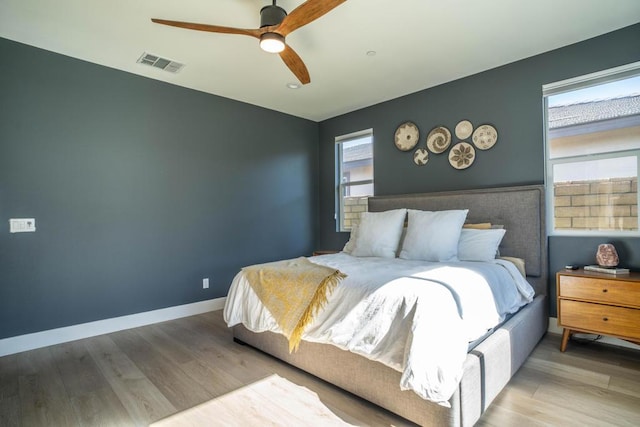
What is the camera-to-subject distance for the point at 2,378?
2.30 metres

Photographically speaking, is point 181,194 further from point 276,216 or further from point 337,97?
point 337,97

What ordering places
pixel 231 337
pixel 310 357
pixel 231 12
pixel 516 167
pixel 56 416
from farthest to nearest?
pixel 516 167, pixel 231 337, pixel 231 12, pixel 310 357, pixel 56 416

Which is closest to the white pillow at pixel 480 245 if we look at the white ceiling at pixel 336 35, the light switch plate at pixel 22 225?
the white ceiling at pixel 336 35

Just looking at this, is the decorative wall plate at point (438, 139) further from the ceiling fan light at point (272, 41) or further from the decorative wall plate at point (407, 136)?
the ceiling fan light at point (272, 41)

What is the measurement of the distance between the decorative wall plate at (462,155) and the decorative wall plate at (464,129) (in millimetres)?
87

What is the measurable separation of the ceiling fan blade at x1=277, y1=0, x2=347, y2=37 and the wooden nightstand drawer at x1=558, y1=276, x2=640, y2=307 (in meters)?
2.63

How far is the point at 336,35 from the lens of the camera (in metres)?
2.73

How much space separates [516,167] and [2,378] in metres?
4.62

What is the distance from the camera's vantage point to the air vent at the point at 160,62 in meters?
3.09

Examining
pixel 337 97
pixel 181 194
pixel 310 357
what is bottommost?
pixel 310 357

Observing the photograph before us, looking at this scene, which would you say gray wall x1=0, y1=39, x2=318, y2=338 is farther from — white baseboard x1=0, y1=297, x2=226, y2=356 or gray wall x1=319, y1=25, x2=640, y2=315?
gray wall x1=319, y1=25, x2=640, y2=315

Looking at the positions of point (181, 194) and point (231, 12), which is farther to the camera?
point (181, 194)

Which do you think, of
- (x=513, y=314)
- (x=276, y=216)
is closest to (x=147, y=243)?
(x=276, y=216)

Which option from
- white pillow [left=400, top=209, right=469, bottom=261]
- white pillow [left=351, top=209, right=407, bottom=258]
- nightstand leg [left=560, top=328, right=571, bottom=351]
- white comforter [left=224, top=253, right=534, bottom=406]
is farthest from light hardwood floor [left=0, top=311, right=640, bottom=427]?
white pillow [left=351, top=209, right=407, bottom=258]
